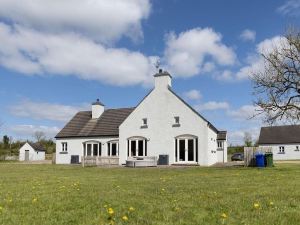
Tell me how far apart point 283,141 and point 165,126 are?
34766 millimetres

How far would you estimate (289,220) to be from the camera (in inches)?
266

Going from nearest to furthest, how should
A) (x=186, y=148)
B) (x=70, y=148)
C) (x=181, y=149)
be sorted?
(x=186, y=148) < (x=181, y=149) < (x=70, y=148)

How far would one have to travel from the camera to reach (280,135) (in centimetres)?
6325

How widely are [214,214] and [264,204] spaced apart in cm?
185

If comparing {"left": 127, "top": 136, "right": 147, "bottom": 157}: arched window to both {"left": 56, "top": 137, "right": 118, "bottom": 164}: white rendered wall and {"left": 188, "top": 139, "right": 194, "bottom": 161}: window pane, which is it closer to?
{"left": 188, "top": 139, "right": 194, "bottom": 161}: window pane

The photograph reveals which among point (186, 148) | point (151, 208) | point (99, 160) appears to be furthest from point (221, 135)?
point (151, 208)

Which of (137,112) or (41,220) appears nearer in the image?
(41,220)

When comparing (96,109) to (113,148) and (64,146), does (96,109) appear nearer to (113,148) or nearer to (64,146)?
(64,146)

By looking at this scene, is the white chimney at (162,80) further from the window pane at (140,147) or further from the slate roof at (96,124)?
the slate roof at (96,124)

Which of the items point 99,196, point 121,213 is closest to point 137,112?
point 99,196

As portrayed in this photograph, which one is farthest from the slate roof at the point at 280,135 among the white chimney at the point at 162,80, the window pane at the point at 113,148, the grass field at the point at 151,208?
the grass field at the point at 151,208

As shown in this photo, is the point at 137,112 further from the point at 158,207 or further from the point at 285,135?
the point at 285,135

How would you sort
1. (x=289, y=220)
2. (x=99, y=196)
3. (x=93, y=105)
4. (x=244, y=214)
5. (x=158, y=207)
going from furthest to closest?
(x=93, y=105) < (x=99, y=196) < (x=158, y=207) < (x=244, y=214) < (x=289, y=220)

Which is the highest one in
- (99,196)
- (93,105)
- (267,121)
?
(93,105)
